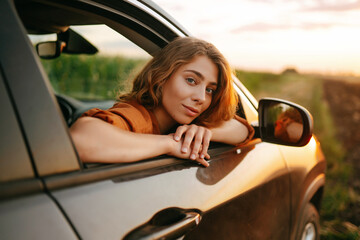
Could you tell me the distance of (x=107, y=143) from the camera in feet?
4.14

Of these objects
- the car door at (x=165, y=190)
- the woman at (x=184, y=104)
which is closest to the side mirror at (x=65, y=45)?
the woman at (x=184, y=104)

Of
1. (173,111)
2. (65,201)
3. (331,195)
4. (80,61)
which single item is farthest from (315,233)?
(80,61)

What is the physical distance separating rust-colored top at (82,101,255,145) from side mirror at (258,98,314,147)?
25.2 inches

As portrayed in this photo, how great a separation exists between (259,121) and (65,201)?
51.5 inches

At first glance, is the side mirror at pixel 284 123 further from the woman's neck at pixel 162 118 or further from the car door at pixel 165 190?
the woman's neck at pixel 162 118

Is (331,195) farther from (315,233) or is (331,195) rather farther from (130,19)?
(130,19)

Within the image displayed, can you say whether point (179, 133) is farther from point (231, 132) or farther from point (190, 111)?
point (231, 132)

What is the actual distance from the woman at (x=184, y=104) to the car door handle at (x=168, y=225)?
0.88 ft

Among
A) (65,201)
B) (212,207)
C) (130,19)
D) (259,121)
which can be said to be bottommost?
(212,207)

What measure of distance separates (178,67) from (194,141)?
0.48 meters

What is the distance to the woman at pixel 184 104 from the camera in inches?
60.1

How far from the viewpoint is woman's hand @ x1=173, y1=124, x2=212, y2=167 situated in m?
1.51

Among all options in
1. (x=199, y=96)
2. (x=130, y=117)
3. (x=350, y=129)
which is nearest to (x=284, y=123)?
(x=199, y=96)

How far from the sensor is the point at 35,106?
1000mm
